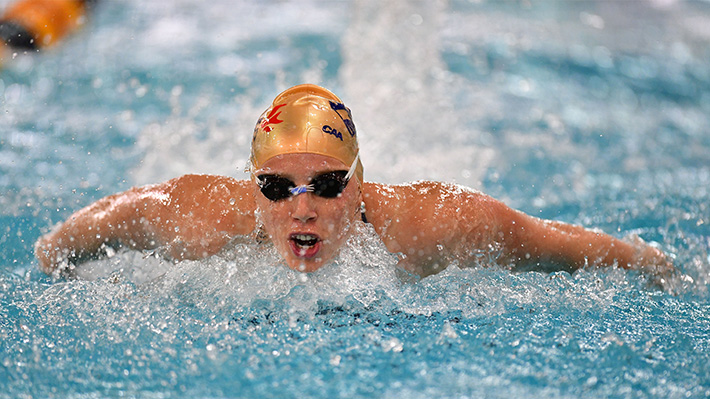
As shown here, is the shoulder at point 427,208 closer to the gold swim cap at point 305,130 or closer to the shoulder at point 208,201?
the gold swim cap at point 305,130

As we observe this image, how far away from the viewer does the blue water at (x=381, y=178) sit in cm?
231

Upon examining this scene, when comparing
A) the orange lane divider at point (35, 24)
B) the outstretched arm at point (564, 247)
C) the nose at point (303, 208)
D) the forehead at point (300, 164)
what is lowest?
the nose at point (303, 208)

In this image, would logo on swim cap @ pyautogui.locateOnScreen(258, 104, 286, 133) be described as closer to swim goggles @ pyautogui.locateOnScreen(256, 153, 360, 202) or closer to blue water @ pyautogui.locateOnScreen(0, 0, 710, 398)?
swim goggles @ pyautogui.locateOnScreen(256, 153, 360, 202)

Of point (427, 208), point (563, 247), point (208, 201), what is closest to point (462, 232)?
point (427, 208)

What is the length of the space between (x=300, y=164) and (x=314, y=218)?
20cm

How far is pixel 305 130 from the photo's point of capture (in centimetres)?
246

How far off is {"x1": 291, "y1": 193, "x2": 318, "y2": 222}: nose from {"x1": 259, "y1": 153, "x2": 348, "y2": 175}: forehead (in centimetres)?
9

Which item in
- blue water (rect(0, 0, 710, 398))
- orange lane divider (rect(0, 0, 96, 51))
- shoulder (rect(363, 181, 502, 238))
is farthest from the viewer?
orange lane divider (rect(0, 0, 96, 51))

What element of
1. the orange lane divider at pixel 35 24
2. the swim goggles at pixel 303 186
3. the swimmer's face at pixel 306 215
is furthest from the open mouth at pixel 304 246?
the orange lane divider at pixel 35 24

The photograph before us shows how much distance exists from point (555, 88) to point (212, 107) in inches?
110

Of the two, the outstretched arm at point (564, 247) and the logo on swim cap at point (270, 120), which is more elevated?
the logo on swim cap at point (270, 120)

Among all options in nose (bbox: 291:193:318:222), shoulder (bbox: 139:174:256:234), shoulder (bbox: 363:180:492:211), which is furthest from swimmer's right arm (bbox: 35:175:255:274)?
shoulder (bbox: 363:180:492:211)

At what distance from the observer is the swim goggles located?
240cm

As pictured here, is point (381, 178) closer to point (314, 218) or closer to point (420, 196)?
point (420, 196)
